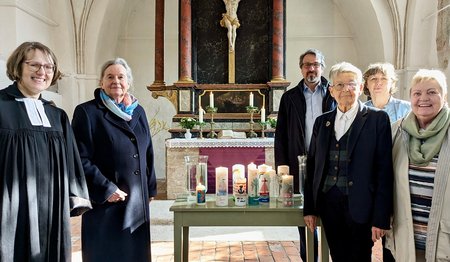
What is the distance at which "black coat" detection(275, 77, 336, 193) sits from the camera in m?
2.84

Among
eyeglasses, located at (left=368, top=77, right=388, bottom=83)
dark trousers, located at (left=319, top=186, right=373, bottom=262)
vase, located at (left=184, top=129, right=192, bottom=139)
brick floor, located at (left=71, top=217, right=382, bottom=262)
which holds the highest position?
eyeglasses, located at (left=368, top=77, right=388, bottom=83)

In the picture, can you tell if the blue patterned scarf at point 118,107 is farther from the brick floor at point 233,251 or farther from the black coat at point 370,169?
the brick floor at point 233,251

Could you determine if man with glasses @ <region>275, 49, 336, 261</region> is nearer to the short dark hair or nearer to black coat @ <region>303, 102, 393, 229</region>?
black coat @ <region>303, 102, 393, 229</region>

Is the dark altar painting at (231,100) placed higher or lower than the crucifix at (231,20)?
lower

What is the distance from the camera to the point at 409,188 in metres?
1.91

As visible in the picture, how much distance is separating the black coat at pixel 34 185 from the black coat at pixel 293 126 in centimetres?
149

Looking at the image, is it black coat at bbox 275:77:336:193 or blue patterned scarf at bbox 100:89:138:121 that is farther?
black coat at bbox 275:77:336:193

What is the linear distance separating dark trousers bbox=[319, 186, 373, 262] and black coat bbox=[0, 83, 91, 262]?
1.26 meters

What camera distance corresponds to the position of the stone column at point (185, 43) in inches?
253

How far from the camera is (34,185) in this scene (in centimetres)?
179

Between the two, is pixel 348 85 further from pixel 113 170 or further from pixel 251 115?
pixel 251 115

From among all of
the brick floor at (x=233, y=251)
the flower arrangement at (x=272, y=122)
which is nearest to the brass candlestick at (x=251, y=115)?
the flower arrangement at (x=272, y=122)

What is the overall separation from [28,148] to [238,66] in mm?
5350

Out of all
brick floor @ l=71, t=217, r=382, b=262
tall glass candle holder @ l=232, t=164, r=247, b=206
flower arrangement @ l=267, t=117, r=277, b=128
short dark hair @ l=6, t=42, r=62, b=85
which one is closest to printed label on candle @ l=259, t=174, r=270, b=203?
tall glass candle holder @ l=232, t=164, r=247, b=206
